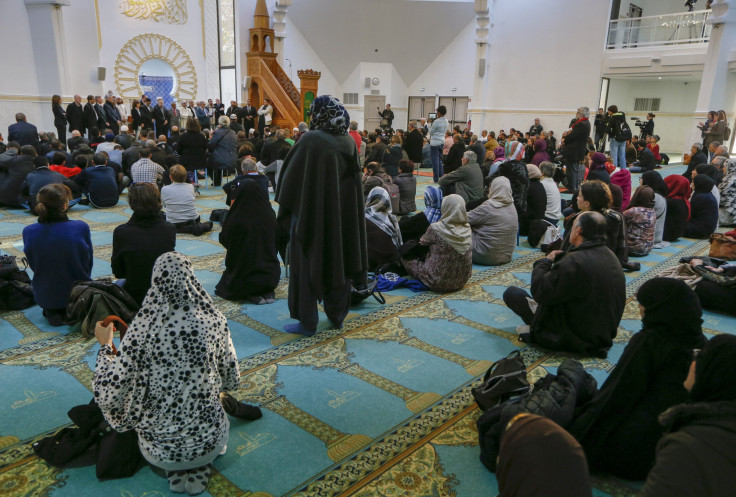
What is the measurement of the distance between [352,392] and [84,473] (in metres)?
1.27

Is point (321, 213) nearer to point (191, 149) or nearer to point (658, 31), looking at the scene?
point (191, 149)

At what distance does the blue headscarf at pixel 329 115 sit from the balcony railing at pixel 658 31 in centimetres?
1381

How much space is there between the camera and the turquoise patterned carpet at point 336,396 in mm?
2139

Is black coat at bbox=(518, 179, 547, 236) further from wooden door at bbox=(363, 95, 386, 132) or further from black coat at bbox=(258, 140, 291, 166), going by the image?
wooden door at bbox=(363, 95, 386, 132)

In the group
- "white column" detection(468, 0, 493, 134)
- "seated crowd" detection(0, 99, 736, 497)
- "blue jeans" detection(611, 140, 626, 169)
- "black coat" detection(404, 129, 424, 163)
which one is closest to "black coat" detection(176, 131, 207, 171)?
"seated crowd" detection(0, 99, 736, 497)

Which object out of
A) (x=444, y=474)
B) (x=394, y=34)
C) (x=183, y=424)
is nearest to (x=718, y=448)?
(x=444, y=474)

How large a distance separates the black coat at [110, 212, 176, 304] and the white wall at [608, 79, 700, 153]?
698 inches

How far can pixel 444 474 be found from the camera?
7.26 feet

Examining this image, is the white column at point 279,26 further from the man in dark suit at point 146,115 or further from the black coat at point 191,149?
the black coat at point 191,149

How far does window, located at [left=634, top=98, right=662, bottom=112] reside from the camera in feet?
59.8

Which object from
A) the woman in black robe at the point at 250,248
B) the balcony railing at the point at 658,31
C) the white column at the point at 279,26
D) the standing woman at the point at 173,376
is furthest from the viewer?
the white column at the point at 279,26

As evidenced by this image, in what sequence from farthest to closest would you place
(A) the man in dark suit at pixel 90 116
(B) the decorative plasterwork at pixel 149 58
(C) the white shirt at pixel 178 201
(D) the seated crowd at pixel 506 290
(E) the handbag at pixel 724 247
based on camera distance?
(B) the decorative plasterwork at pixel 149 58 < (A) the man in dark suit at pixel 90 116 < (C) the white shirt at pixel 178 201 < (E) the handbag at pixel 724 247 < (D) the seated crowd at pixel 506 290

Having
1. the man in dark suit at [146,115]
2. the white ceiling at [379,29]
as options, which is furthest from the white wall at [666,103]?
the man in dark suit at [146,115]

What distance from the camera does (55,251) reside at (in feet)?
11.4
